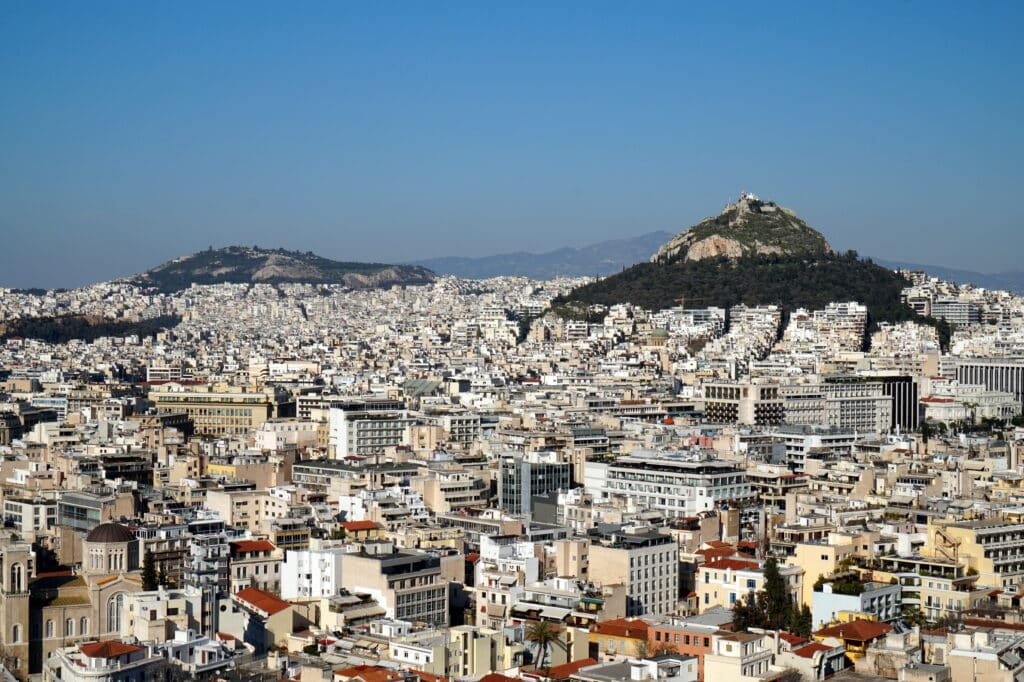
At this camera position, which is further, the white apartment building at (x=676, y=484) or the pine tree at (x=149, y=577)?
the white apartment building at (x=676, y=484)

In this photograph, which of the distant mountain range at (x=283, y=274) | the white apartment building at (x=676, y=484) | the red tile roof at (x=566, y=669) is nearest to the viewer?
the red tile roof at (x=566, y=669)

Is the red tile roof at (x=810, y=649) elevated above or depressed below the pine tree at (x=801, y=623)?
above

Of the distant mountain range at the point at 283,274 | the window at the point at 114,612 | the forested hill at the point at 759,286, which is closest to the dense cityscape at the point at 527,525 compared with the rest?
the window at the point at 114,612

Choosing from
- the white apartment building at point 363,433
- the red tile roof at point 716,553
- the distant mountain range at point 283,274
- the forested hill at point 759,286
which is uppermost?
the distant mountain range at point 283,274

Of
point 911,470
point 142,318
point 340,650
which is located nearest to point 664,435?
point 911,470

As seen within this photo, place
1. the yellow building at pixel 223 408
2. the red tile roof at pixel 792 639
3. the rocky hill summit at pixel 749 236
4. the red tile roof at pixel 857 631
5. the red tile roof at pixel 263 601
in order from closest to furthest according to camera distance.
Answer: the red tile roof at pixel 792 639
the red tile roof at pixel 857 631
the red tile roof at pixel 263 601
the yellow building at pixel 223 408
the rocky hill summit at pixel 749 236

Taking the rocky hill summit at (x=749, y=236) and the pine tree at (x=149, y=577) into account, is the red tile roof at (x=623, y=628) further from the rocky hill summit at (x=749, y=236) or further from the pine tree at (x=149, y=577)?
the rocky hill summit at (x=749, y=236)

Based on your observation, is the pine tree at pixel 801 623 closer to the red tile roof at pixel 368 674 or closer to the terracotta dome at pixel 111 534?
the red tile roof at pixel 368 674

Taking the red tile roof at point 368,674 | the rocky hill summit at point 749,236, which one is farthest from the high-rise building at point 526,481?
the rocky hill summit at point 749,236
